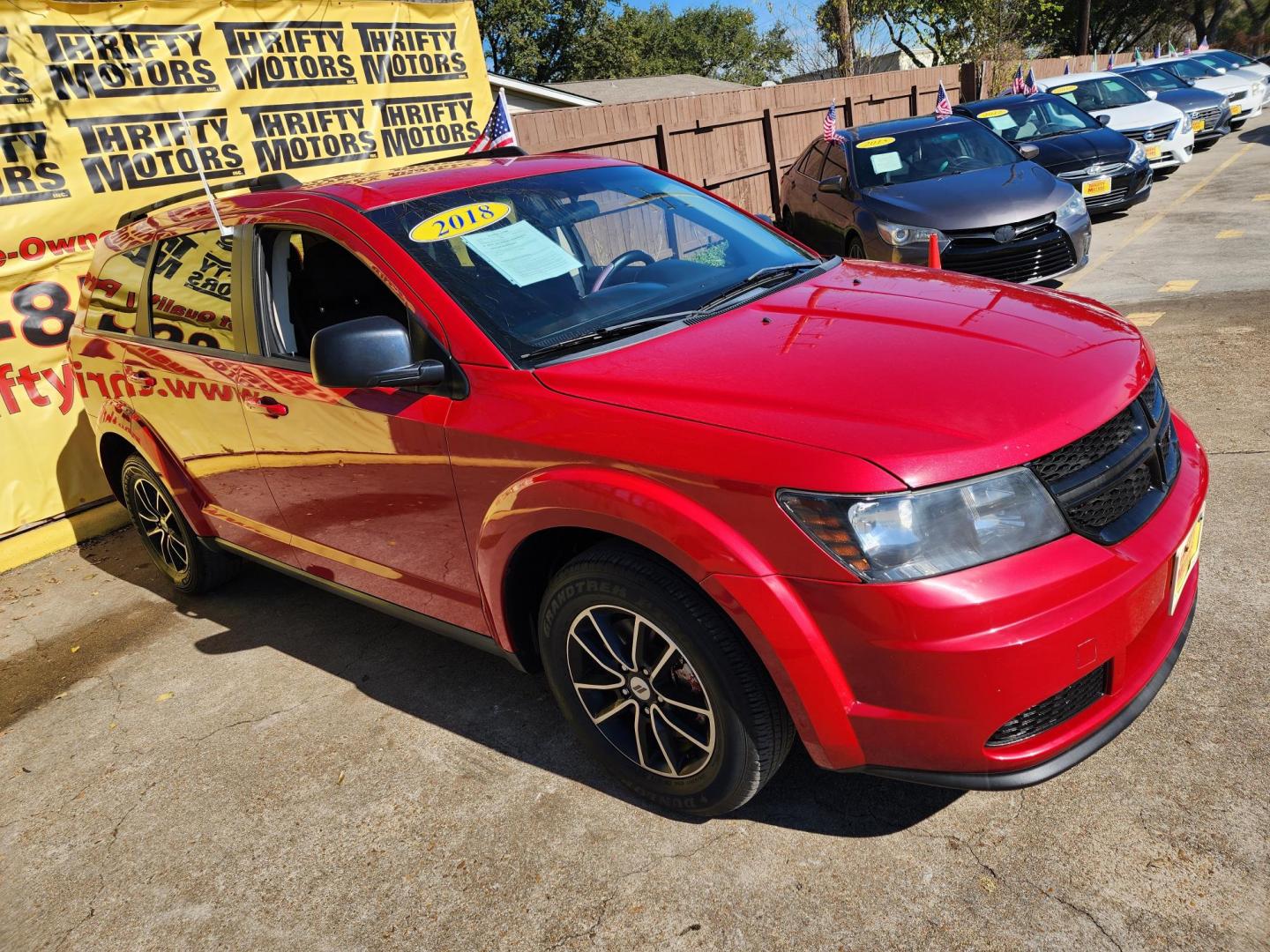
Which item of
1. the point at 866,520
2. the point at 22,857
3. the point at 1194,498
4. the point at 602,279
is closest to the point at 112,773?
the point at 22,857

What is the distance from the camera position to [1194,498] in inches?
103

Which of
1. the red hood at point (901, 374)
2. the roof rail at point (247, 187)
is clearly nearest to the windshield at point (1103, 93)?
the roof rail at point (247, 187)

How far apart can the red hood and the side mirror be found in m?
0.42

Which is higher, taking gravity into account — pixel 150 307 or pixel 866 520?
pixel 150 307

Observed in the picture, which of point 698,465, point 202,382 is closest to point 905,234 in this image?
point 202,382

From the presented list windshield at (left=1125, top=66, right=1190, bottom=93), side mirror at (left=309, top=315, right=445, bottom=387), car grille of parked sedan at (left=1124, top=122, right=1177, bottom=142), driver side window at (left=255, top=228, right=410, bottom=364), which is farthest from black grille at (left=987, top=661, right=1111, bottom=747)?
windshield at (left=1125, top=66, right=1190, bottom=93)

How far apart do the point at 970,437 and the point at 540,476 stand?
1.10m

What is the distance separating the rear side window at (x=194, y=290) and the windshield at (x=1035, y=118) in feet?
35.2

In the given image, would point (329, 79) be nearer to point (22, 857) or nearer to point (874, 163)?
point (874, 163)

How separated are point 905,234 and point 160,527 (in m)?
5.96

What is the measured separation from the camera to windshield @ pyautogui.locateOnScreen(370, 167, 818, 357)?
9.90 ft

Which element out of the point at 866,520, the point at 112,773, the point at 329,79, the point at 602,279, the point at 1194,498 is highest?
the point at 329,79

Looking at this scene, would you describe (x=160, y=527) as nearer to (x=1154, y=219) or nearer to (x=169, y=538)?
(x=169, y=538)

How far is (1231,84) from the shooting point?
19844 mm
